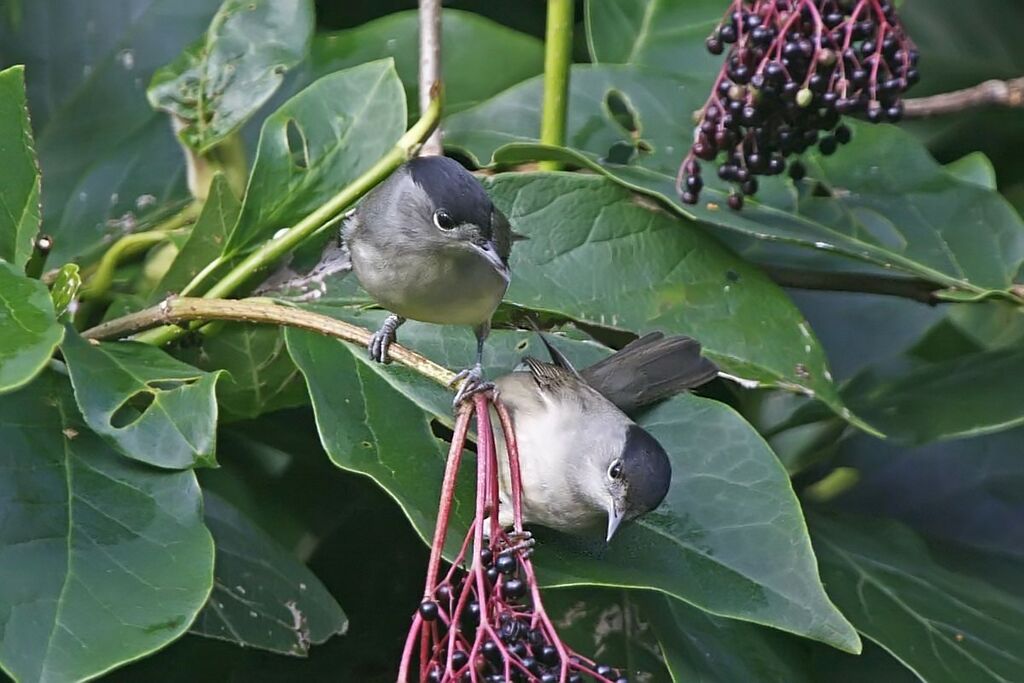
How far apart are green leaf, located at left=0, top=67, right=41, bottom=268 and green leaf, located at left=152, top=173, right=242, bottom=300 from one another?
Result: 281 millimetres

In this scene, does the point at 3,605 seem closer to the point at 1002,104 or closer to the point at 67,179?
the point at 67,179

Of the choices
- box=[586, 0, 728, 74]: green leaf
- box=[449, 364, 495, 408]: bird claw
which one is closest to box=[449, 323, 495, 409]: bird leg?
box=[449, 364, 495, 408]: bird claw

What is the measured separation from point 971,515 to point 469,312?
1099 mm

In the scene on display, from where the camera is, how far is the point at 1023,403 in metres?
1.92

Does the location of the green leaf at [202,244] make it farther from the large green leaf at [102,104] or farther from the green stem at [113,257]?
the large green leaf at [102,104]

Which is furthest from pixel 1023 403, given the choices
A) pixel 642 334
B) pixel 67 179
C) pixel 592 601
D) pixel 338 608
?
pixel 67 179

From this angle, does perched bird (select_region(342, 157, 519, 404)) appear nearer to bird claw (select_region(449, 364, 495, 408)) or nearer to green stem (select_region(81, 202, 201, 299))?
bird claw (select_region(449, 364, 495, 408))

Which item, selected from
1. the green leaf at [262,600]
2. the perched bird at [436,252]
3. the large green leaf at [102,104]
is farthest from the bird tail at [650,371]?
the large green leaf at [102,104]

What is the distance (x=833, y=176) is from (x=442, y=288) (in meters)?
0.84

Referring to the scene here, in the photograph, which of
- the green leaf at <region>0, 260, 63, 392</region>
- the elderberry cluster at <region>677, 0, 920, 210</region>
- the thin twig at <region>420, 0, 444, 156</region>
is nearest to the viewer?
the green leaf at <region>0, 260, 63, 392</region>

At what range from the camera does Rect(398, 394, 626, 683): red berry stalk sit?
115 cm

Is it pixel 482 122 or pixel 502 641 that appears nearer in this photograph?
pixel 502 641

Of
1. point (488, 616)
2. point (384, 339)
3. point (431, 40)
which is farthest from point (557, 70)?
point (488, 616)

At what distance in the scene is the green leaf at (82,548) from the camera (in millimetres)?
1321
